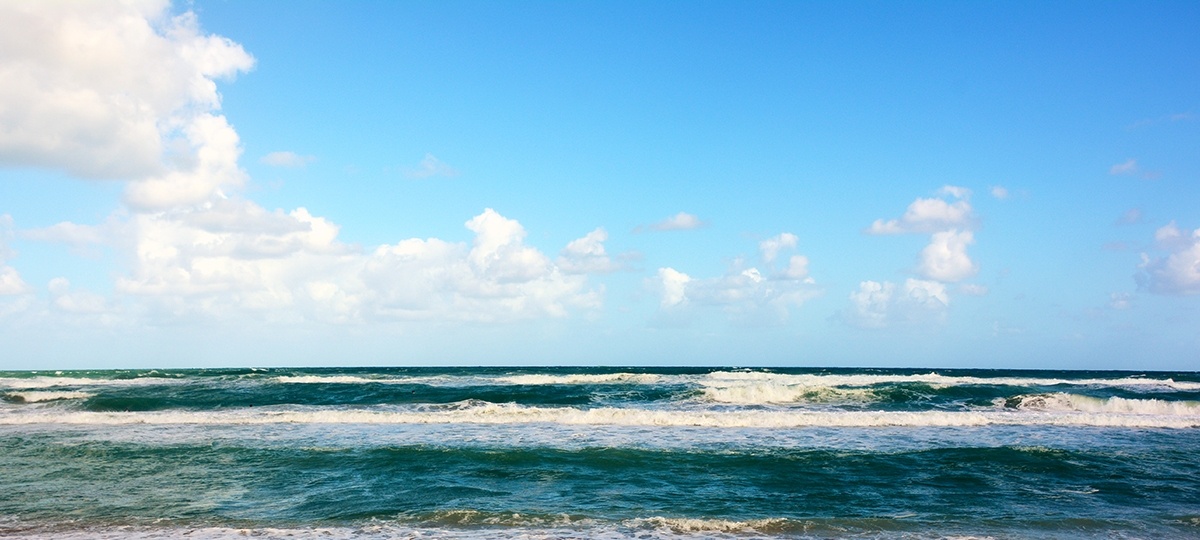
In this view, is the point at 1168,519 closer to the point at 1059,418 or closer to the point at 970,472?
the point at 970,472

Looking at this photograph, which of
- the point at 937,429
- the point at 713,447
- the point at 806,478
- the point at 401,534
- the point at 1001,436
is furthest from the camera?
the point at 937,429

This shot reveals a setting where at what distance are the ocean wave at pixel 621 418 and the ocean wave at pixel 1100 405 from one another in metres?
1.85

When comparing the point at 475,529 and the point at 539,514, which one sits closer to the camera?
the point at 475,529

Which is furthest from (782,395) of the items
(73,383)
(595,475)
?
(73,383)

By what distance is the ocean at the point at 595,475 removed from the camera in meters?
9.86

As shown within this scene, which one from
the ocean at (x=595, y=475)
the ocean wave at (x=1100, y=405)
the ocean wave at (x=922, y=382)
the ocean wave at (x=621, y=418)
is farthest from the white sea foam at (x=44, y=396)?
the ocean wave at (x=1100, y=405)

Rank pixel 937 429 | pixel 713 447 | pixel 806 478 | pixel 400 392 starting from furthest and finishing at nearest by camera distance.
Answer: pixel 400 392 → pixel 937 429 → pixel 713 447 → pixel 806 478

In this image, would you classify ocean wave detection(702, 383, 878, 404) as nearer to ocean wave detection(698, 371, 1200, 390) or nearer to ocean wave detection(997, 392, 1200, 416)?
ocean wave detection(698, 371, 1200, 390)

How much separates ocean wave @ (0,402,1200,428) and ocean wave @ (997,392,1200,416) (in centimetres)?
185

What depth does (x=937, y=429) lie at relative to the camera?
19672 millimetres

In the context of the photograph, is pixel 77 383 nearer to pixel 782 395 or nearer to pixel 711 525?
pixel 782 395

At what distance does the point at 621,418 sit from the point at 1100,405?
69.6 feet

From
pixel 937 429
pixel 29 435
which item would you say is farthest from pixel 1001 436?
pixel 29 435

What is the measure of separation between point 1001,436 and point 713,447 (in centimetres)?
818
